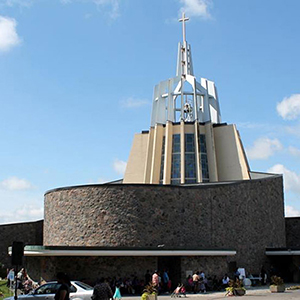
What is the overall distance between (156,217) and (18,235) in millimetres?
14479

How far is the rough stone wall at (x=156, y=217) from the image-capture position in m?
31.3

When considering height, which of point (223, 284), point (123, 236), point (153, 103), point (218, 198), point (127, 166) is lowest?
point (223, 284)

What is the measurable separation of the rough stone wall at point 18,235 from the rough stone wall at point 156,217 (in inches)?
275

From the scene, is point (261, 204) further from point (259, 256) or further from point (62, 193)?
point (62, 193)

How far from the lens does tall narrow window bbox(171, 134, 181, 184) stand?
151ft

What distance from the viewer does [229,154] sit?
47562 mm

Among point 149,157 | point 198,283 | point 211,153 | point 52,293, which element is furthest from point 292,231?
point 52,293

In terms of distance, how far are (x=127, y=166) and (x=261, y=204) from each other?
16.3 metres

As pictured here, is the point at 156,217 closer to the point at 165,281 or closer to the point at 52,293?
the point at 165,281

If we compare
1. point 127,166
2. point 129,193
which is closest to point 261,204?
point 129,193

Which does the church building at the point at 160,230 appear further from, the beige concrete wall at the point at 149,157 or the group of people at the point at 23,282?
the beige concrete wall at the point at 149,157

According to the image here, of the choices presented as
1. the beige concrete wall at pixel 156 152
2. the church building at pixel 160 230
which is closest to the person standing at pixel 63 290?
the church building at pixel 160 230

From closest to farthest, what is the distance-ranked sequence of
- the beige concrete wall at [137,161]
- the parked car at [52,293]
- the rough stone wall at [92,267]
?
the parked car at [52,293]
the rough stone wall at [92,267]
the beige concrete wall at [137,161]

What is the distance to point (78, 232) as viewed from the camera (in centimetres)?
3192
